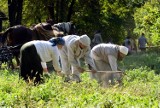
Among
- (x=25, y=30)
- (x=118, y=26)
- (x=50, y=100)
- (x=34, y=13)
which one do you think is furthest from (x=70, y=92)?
(x=118, y=26)

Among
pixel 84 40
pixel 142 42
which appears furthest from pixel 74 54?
pixel 142 42

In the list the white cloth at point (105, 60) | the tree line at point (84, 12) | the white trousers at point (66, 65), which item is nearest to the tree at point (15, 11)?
the tree line at point (84, 12)

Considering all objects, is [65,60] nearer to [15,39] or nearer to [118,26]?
[15,39]

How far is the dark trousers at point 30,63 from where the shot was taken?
967cm

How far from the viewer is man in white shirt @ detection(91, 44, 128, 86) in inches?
414

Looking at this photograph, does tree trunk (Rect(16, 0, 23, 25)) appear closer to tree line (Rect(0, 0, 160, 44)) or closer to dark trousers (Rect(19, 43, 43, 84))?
tree line (Rect(0, 0, 160, 44))

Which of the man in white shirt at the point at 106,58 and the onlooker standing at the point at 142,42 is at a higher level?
the man in white shirt at the point at 106,58

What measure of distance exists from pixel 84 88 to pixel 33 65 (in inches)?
79.8

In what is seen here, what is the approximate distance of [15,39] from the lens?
17.0 m

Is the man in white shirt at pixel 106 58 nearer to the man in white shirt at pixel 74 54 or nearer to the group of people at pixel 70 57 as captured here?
the group of people at pixel 70 57

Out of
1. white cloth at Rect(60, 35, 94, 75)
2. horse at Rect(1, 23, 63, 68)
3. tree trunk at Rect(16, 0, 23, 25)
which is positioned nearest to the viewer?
white cloth at Rect(60, 35, 94, 75)

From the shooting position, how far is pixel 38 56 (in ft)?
31.8

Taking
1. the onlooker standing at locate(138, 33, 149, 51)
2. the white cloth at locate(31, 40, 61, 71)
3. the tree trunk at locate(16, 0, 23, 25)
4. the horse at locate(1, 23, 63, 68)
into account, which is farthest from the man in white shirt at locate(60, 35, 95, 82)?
the tree trunk at locate(16, 0, 23, 25)

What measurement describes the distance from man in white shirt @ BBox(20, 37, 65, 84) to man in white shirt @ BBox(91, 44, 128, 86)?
1330 millimetres
